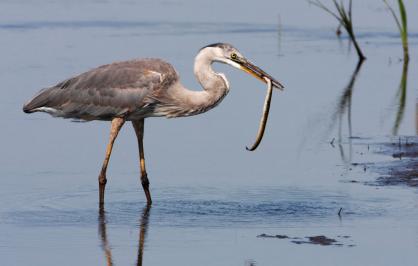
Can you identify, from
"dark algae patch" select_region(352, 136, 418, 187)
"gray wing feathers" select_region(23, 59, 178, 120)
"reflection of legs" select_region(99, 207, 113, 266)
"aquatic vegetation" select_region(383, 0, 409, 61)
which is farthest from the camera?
"aquatic vegetation" select_region(383, 0, 409, 61)

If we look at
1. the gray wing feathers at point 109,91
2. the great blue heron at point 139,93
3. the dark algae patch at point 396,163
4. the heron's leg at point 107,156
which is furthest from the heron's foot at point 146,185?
the dark algae patch at point 396,163

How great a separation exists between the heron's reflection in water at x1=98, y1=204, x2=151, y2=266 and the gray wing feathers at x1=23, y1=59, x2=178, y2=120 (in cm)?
97

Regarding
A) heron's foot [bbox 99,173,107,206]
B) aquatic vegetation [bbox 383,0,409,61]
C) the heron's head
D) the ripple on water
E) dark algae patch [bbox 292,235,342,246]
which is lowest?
dark algae patch [bbox 292,235,342,246]

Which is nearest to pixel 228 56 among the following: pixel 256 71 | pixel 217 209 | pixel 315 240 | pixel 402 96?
pixel 256 71

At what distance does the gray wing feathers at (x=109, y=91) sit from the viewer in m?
10.8

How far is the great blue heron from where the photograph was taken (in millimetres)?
10656

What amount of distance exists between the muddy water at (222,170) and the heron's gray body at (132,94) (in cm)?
69

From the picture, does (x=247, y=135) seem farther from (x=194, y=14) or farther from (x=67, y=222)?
(x=194, y=14)

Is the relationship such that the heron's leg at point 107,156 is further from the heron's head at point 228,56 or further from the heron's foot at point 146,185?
the heron's head at point 228,56

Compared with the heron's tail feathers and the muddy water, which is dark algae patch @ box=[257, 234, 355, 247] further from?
the heron's tail feathers

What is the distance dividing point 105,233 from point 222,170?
2562 millimetres

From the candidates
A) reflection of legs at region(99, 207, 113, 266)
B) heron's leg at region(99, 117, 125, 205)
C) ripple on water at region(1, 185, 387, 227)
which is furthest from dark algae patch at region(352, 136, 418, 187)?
reflection of legs at region(99, 207, 113, 266)

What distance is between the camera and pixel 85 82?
11.2 meters

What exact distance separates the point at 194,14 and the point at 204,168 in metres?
13.7
